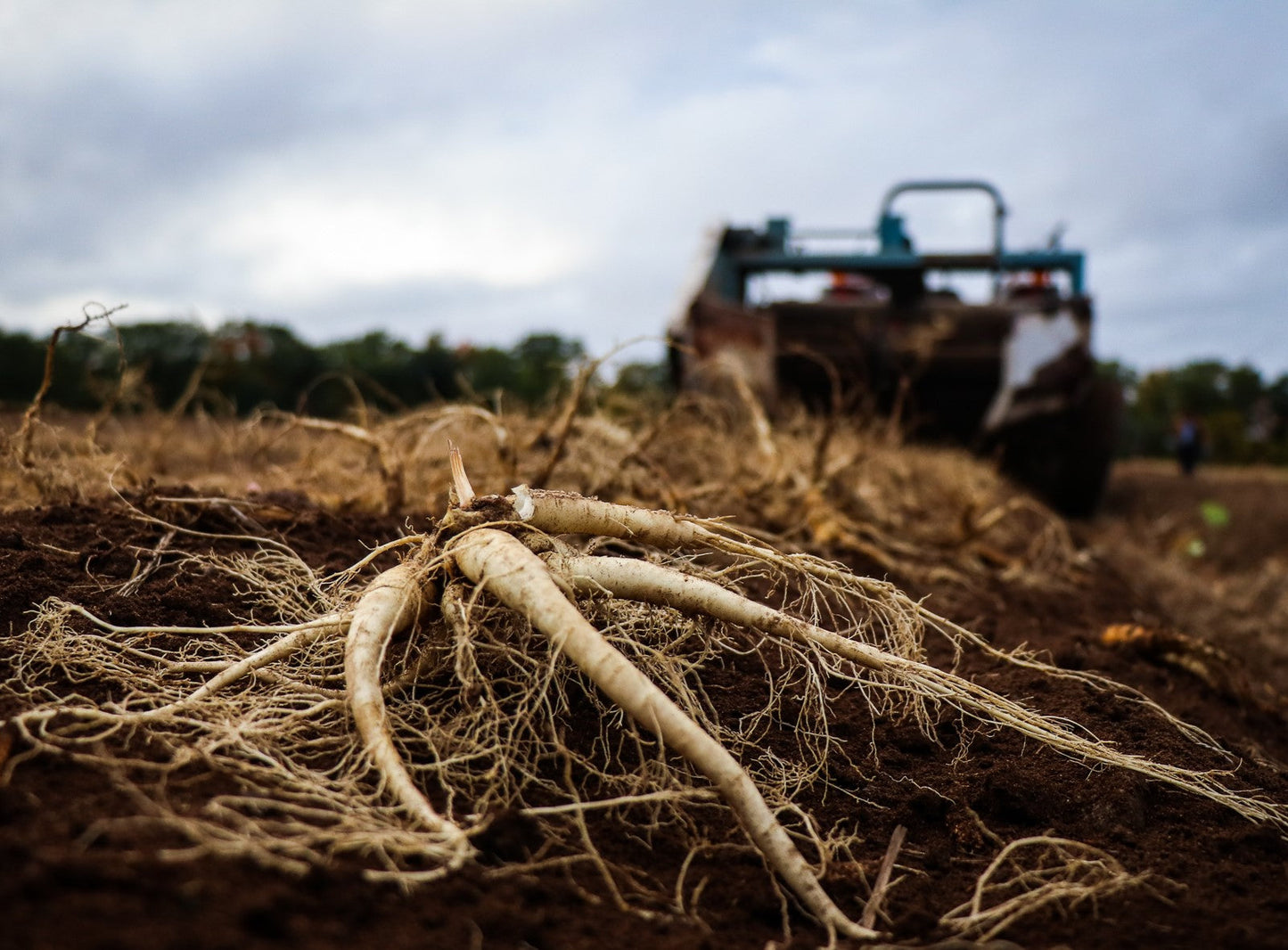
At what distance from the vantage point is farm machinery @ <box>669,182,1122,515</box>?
7.17 m

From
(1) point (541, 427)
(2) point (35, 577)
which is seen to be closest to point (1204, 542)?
(1) point (541, 427)

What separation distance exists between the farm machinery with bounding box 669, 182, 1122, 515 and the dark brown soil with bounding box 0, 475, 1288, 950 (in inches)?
162

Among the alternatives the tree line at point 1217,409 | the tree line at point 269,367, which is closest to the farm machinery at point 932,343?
the tree line at point 269,367

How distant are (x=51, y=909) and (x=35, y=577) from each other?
135 centimetres

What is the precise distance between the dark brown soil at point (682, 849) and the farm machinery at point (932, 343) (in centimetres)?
410

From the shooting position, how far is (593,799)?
1.81 m

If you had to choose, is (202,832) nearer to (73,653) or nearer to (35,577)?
(73,653)

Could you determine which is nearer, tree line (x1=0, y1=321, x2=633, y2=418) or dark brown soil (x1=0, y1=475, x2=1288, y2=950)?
dark brown soil (x1=0, y1=475, x2=1288, y2=950)

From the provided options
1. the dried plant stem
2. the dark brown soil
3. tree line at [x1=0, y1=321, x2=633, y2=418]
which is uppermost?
tree line at [x1=0, y1=321, x2=633, y2=418]

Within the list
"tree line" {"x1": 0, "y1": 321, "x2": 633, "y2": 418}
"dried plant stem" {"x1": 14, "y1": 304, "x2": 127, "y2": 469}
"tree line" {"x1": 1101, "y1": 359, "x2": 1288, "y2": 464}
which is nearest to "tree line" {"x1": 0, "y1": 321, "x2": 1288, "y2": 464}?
"tree line" {"x1": 0, "y1": 321, "x2": 633, "y2": 418}

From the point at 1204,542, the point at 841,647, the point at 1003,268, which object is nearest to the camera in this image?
the point at 841,647

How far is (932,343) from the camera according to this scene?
24.3 ft

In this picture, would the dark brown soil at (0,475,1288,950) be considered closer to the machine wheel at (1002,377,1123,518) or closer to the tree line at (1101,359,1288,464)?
the machine wheel at (1002,377,1123,518)

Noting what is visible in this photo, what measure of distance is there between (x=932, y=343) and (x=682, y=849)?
20.8 ft
